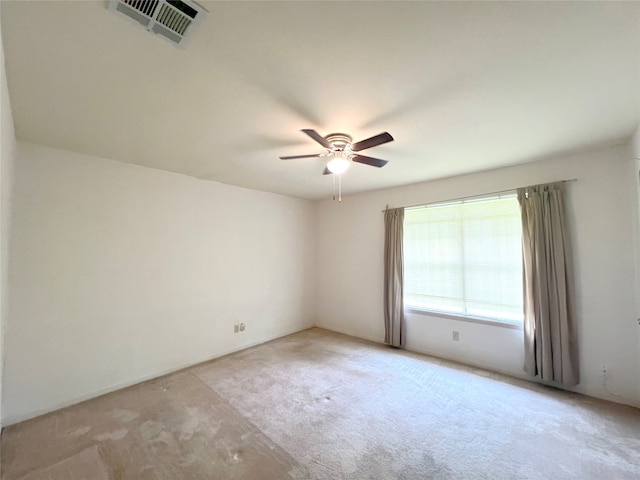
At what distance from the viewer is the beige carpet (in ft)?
5.88

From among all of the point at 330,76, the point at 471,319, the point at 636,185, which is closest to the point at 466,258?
the point at 471,319

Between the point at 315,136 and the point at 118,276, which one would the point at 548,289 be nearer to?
the point at 315,136

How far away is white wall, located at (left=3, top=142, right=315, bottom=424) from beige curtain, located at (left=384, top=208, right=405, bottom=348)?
6.50ft

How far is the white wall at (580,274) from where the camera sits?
257 centimetres

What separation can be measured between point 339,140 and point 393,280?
2.55 metres

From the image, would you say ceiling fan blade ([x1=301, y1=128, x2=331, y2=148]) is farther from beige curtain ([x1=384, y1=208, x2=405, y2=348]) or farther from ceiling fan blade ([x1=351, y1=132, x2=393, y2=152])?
beige curtain ([x1=384, y1=208, x2=405, y2=348])

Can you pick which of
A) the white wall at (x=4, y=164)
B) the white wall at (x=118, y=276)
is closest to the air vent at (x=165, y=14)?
the white wall at (x=4, y=164)

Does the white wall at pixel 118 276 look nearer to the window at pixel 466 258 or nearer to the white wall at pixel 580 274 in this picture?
the white wall at pixel 580 274

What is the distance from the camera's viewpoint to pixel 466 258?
11.7ft

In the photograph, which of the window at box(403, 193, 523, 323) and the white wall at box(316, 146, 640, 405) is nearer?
the white wall at box(316, 146, 640, 405)

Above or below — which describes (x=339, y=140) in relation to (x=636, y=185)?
above

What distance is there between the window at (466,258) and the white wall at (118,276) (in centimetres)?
246

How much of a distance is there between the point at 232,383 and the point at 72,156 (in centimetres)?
294

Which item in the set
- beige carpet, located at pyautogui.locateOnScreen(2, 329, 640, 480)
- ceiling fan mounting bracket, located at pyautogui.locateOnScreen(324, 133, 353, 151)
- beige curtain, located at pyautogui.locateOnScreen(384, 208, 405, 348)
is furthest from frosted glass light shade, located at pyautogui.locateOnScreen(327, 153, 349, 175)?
beige carpet, located at pyautogui.locateOnScreen(2, 329, 640, 480)
